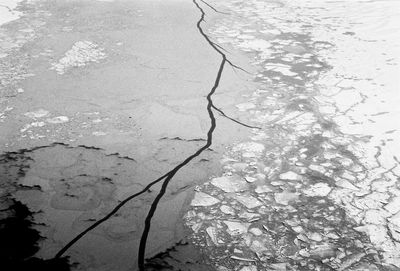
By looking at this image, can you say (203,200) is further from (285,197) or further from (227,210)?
(285,197)

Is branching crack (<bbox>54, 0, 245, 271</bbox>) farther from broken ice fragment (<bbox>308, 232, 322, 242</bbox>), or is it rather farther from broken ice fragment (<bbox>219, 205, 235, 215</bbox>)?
broken ice fragment (<bbox>308, 232, 322, 242</bbox>)

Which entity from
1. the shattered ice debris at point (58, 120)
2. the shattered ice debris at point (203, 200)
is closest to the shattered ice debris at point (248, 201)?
the shattered ice debris at point (203, 200)

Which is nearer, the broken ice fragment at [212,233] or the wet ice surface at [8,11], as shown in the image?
the broken ice fragment at [212,233]

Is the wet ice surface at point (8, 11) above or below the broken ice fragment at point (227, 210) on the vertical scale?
above

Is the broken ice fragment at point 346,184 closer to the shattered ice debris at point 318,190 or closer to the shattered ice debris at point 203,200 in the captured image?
the shattered ice debris at point 318,190

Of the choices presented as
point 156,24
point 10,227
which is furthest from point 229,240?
point 156,24

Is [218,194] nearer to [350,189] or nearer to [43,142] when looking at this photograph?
[350,189]

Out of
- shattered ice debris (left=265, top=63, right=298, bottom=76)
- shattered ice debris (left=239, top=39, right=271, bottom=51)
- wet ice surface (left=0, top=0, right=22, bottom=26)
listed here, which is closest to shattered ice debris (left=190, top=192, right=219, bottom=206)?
shattered ice debris (left=265, top=63, right=298, bottom=76)
